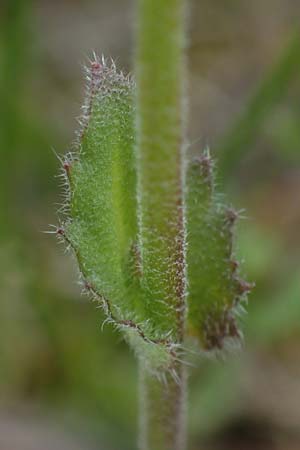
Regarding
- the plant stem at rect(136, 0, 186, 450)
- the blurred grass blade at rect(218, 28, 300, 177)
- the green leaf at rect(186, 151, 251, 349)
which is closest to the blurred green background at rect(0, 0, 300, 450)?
the blurred grass blade at rect(218, 28, 300, 177)

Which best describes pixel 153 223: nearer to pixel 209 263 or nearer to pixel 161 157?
pixel 161 157

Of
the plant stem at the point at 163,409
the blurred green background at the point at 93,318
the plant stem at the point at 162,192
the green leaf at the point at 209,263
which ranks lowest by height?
the plant stem at the point at 163,409

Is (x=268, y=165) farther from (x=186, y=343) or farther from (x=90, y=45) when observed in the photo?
(x=186, y=343)

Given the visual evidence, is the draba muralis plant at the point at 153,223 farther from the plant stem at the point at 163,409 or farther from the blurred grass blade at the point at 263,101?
the blurred grass blade at the point at 263,101

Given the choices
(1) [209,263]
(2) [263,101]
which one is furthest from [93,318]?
(1) [209,263]

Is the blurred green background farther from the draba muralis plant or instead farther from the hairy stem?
the hairy stem

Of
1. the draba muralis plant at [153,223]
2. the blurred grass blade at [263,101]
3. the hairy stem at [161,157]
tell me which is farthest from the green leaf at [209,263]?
the blurred grass blade at [263,101]

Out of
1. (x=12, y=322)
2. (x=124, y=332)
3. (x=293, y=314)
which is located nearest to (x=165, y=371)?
(x=124, y=332)

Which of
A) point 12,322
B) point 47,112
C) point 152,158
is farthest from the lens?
point 47,112
